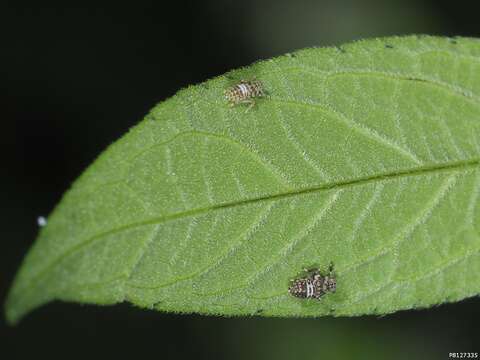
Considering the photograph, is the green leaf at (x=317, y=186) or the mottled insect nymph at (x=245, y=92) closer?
the mottled insect nymph at (x=245, y=92)

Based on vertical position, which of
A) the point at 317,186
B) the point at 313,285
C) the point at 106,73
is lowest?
the point at 313,285

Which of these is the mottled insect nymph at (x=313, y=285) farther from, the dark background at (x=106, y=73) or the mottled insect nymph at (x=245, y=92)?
the dark background at (x=106, y=73)

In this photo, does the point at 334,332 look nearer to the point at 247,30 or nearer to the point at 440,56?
the point at 247,30

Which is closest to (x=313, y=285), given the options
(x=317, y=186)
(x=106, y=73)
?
(x=317, y=186)

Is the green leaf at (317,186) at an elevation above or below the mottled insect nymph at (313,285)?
above

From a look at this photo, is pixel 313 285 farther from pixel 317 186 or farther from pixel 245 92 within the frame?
pixel 245 92

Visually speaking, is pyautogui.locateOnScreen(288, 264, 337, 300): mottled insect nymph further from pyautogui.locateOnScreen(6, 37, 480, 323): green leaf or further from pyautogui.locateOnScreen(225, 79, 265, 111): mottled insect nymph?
pyautogui.locateOnScreen(225, 79, 265, 111): mottled insect nymph

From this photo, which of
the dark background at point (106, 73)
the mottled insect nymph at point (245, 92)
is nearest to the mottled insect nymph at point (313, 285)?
the mottled insect nymph at point (245, 92)
